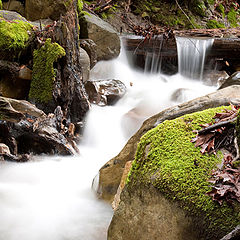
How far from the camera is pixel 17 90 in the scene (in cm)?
612

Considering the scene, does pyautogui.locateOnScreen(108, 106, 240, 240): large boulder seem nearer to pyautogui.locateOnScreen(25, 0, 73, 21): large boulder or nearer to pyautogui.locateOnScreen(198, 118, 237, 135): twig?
pyautogui.locateOnScreen(198, 118, 237, 135): twig

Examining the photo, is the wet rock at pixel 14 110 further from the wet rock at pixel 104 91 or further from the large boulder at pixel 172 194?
the large boulder at pixel 172 194

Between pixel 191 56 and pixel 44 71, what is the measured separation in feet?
22.3

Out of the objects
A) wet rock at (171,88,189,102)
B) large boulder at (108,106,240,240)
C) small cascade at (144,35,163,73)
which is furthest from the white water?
small cascade at (144,35,163,73)

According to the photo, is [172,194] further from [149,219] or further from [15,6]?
[15,6]

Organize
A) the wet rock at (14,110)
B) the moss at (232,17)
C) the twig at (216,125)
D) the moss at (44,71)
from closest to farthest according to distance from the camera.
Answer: the twig at (216,125) < the wet rock at (14,110) < the moss at (44,71) < the moss at (232,17)

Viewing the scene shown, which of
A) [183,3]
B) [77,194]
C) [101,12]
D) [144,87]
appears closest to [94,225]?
[77,194]

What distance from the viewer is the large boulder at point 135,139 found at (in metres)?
3.37

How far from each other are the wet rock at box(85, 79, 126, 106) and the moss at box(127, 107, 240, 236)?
531 centimetres

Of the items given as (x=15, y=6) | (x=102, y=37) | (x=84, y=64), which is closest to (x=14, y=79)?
(x=84, y=64)

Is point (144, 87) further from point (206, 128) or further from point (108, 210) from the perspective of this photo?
point (206, 128)

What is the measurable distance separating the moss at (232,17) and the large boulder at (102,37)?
10654mm

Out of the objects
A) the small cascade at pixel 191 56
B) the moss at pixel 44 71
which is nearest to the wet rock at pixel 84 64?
the moss at pixel 44 71

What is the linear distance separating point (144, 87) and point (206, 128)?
7.64 meters
